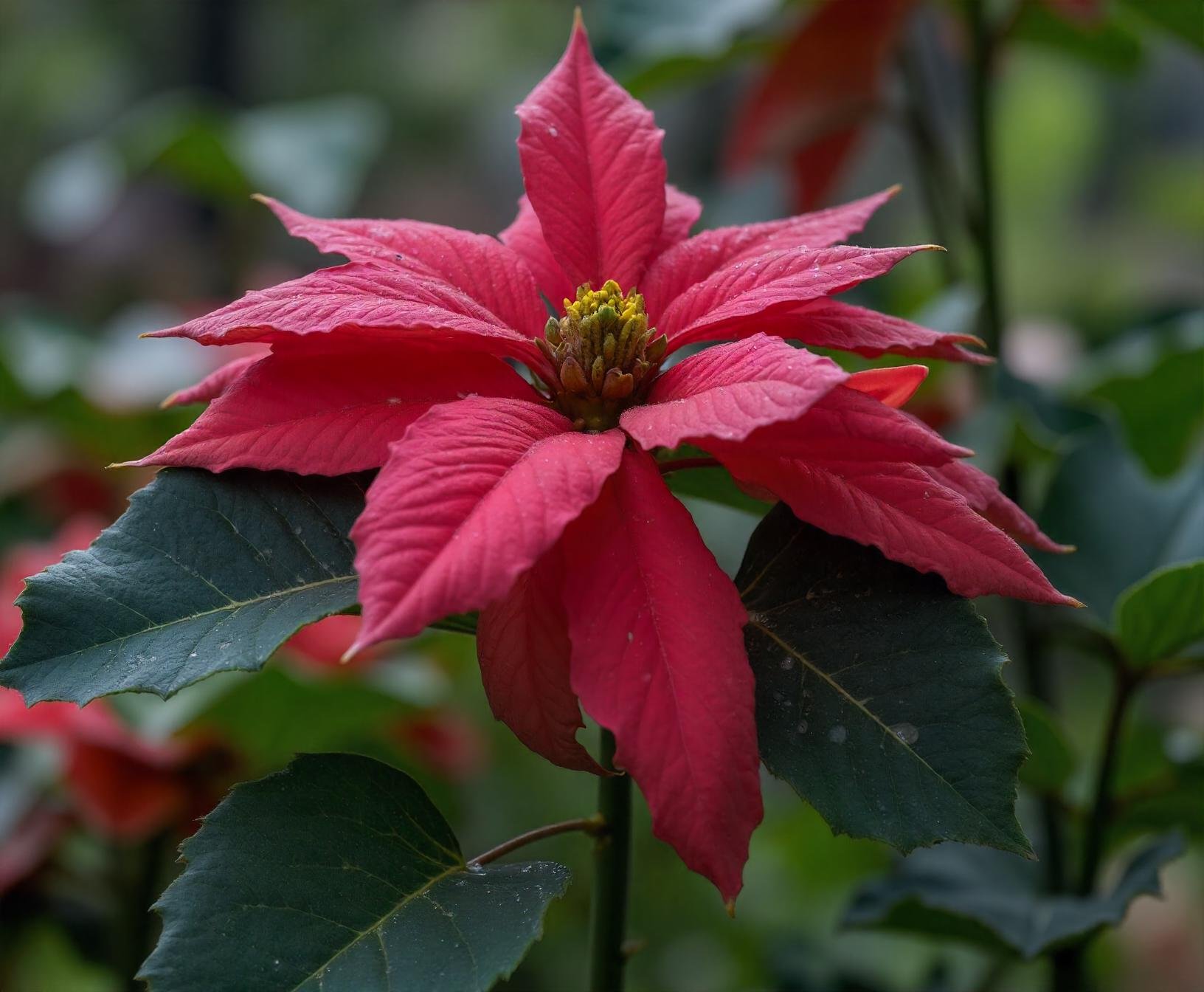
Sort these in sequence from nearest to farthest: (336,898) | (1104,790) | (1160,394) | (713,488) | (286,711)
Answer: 1. (336,898)
2. (713,488)
3. (1104,790)
4. (286,711)
5. (1160,394)

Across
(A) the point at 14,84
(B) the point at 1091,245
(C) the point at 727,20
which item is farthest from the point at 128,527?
(A) the point at 14,84

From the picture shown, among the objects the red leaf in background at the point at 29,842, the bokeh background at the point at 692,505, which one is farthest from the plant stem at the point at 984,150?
the red leaf in background at the point at 29,842

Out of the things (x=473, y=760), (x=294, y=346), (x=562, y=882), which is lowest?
(x=473, y=760)

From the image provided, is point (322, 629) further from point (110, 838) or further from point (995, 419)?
point (995, 419)

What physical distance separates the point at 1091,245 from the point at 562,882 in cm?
296

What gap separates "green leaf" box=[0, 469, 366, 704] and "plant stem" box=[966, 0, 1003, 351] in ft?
1.84

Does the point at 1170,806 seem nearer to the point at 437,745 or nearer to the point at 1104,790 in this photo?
the point at 1104,790

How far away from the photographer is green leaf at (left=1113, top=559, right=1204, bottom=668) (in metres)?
0.52

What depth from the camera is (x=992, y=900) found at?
0.63 meters

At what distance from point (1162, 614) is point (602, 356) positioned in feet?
1.00

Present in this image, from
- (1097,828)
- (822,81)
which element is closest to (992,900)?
(1097,828)

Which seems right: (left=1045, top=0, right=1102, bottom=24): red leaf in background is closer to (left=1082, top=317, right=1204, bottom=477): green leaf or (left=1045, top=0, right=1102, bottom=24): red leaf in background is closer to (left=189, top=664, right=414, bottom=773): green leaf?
(left=1082, top=317, right=1204, bottom=477): green leaf

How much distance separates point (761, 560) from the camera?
44 centimetres

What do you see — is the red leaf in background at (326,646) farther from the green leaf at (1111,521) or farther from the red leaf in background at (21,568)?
the green leaf at (1111,521)
